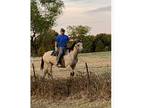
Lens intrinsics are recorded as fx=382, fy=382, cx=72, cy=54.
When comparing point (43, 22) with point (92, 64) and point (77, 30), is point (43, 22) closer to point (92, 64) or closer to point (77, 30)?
point (77, 30)

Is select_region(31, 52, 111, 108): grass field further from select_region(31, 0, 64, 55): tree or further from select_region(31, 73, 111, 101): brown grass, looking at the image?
select_region(31, 0, 64, 55): tree

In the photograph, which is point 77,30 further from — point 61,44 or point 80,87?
point 80,87

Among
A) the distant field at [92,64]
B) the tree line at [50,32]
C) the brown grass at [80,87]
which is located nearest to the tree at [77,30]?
the tree line at [50,32]

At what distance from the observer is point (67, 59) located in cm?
210

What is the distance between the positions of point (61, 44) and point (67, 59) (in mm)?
89

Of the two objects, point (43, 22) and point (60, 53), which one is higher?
point (43, 22)

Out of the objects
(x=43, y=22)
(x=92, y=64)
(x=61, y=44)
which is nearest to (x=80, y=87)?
(x=92, y=64)

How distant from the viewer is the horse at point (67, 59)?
6.79ft

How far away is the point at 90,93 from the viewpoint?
6.88 feet

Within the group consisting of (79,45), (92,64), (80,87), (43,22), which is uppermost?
(43,22)

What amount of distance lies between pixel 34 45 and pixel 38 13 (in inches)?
6.8
